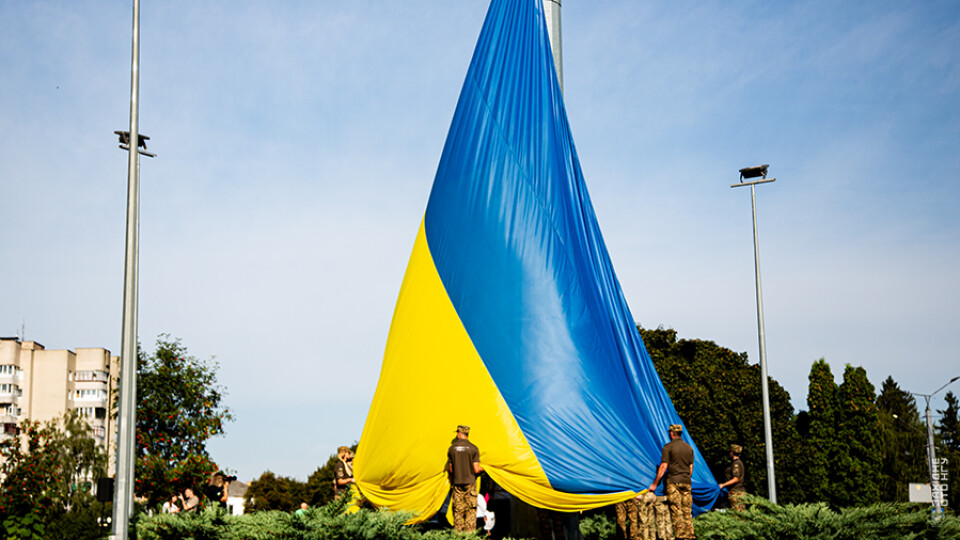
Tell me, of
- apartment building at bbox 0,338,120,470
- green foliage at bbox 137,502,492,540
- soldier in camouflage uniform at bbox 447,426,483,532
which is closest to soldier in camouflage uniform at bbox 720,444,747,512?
soldier in camouflage uniform at bbox 447,426,483,532

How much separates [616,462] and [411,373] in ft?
12.1

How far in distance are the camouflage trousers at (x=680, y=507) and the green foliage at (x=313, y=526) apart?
12.9ft

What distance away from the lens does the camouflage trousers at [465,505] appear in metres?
13.6

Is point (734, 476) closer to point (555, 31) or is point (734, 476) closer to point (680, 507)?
point (680, 507)

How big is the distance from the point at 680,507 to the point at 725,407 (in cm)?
2484

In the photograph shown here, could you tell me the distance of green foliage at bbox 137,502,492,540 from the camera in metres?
9.75

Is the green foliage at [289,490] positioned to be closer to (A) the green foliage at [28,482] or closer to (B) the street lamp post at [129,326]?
(A) the green foliage at [28,482]

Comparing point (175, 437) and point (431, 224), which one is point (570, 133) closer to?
point (431, 224)

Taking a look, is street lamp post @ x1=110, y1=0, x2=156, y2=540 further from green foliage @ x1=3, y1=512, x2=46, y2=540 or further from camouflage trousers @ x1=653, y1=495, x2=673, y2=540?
green foliage @ x1=3, y1=512, x2=46, y2=540

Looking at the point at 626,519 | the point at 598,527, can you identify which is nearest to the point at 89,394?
the point at 598,527

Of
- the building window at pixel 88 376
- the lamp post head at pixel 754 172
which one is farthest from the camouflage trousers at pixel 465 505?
the building window at pixel 88 376

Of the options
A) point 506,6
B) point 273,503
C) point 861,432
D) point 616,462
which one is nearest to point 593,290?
Result: point 616,462

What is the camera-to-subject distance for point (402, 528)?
10102 mm

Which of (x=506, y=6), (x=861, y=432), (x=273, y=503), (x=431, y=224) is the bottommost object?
(x=273, y=503)
